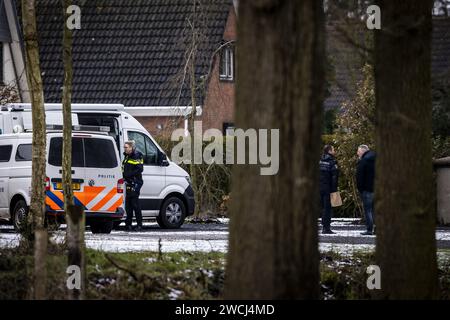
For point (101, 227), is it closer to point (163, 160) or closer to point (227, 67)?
point (163, 160)

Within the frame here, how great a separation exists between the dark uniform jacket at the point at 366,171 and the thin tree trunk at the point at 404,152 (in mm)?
10545

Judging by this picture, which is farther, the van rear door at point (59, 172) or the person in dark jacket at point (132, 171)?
the person in dark jacket at point (132, 171)

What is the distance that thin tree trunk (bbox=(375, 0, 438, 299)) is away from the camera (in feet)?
37.7

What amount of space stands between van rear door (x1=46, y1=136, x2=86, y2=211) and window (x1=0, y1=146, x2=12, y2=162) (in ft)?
3.62

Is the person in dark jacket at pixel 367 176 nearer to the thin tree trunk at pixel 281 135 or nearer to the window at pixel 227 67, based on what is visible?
the thin tree trunk at pixel 281 135

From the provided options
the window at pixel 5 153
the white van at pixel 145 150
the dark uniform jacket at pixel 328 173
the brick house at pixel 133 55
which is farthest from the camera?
the brick house at pixel 133 55

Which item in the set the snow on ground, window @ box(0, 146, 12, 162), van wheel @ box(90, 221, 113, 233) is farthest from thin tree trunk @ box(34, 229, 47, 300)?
window @ box(0, 146, 12, 162)

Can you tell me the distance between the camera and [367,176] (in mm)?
22781

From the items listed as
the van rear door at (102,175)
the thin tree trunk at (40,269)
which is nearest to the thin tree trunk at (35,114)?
the thin tree trunk at (40,269)

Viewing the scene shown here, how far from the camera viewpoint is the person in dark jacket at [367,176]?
885 inches

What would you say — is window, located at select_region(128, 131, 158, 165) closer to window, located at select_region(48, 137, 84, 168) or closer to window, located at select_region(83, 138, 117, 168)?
window, located at select_region(83, 138, 117, 168)

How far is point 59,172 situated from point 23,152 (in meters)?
0.97
